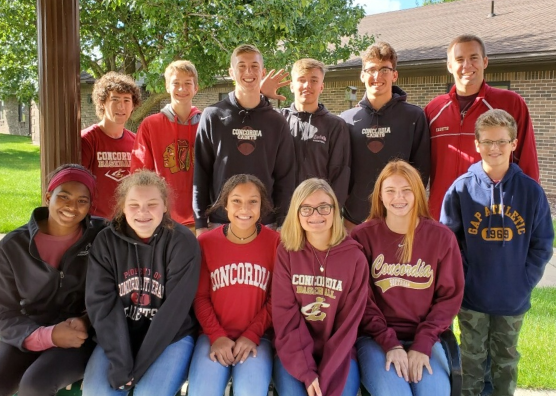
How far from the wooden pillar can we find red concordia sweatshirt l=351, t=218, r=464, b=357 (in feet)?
7.10

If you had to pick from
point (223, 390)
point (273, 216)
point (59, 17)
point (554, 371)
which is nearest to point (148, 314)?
point (223, 390)

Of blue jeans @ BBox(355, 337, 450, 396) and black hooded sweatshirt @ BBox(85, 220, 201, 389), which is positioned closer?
blue jeans @ BBox(355, 337, 450, 396)

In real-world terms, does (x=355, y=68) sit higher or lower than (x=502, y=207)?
higher

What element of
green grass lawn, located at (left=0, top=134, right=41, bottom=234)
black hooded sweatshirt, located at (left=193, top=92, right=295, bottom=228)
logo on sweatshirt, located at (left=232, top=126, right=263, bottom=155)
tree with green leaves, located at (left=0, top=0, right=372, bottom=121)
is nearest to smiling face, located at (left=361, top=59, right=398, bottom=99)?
black hooded sweatshirt, located at (left=193, top=92, right=295, bottom=228)

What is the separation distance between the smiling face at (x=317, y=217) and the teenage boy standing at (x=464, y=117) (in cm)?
134

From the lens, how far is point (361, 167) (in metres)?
4.06

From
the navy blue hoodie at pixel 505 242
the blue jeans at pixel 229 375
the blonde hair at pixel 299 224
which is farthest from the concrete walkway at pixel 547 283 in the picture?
the blue jeans at pixel 229 375

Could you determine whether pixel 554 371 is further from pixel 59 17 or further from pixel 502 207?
pixel 59 17

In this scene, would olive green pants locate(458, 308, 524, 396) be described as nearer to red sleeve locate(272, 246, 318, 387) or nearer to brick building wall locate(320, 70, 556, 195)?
red sleeve locate(272, 246, 318, 387)

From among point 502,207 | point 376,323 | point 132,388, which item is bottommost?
point 132,388

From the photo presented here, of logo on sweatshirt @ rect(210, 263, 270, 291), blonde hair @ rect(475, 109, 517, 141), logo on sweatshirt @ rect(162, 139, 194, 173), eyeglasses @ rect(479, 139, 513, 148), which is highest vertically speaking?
blonde hair @ rect(475, 109, 517, 141)

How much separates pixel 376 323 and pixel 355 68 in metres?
13.1

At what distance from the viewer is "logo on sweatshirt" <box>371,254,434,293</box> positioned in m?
3.04

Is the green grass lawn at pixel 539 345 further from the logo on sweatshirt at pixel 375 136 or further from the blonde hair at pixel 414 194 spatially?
the logo on sweatshirt at pixel 375 136
